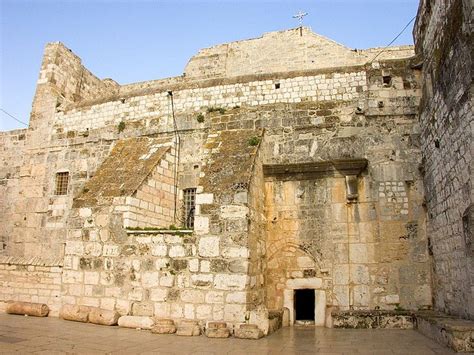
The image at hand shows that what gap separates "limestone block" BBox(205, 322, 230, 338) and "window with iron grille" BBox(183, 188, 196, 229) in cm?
369

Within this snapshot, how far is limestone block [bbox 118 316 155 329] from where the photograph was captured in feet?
25.2

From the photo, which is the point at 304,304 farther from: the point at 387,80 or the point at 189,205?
the point at 387,80

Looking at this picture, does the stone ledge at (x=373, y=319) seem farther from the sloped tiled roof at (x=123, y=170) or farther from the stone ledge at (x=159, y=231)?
the sloped tiled roof at (x=123, y=170)

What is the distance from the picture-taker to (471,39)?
5.93 meters

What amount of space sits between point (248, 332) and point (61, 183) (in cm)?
816

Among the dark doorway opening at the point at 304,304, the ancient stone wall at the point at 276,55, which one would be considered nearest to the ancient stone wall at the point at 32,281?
the dark doorway opening at the point at 304,304

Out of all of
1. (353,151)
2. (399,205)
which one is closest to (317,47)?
(353,151)

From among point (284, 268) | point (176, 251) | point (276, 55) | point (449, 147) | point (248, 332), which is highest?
point (276, 55)

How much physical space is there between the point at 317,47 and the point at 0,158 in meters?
13.9

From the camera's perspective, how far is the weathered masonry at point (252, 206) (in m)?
7.87

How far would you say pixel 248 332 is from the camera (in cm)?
688

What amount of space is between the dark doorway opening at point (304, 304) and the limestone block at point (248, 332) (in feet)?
9.88

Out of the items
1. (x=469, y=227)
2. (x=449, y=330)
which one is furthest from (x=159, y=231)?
(x=469, y=227)

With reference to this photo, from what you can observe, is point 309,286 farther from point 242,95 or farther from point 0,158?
point 0,158
